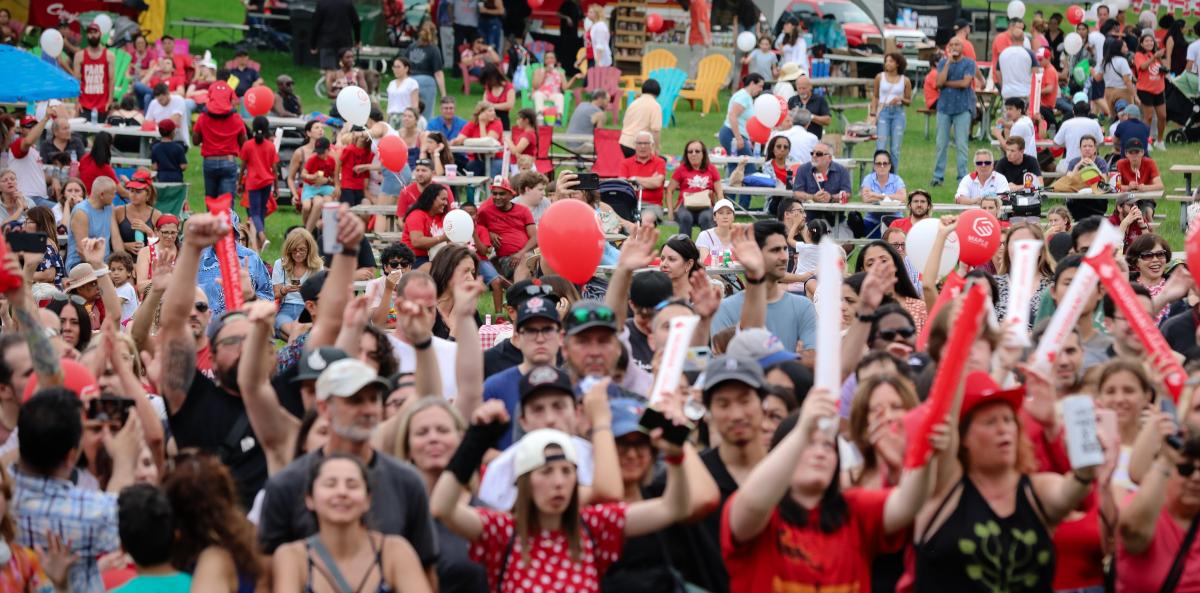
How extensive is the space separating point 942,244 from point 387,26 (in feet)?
71.2

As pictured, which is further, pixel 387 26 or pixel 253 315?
pixel 387 26

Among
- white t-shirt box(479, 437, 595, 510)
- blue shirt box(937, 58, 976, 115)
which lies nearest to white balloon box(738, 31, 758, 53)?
blue shirt box(937, 58, 976, 115)

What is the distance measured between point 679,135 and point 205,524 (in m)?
20.9

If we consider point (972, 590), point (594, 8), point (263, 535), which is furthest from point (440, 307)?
point (594, 8)

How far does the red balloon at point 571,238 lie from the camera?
9.09 m

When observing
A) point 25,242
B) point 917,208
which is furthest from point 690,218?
point 25,242

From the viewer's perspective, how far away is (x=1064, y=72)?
28.6 meters

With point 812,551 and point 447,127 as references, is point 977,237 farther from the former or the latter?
point 447,127

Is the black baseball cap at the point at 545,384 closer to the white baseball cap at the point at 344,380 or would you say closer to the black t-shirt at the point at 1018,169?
the white baseball cap at the point at 344,380

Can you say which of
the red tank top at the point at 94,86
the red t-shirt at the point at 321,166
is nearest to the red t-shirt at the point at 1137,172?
the red t-shirt at the point at 321,166

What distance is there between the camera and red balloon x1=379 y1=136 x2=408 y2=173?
16.8m

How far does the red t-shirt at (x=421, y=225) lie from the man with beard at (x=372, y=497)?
328 inches

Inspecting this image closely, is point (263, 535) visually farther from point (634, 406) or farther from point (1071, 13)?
point (1071, 13)

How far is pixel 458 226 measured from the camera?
44.1 feet
